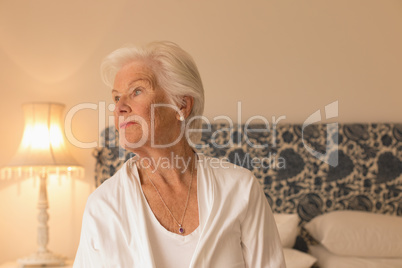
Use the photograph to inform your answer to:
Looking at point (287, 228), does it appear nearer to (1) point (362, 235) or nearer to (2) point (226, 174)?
(1) point (362, 235)

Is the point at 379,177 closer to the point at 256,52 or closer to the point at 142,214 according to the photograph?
the point at 256,52

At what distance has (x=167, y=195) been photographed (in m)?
1.55

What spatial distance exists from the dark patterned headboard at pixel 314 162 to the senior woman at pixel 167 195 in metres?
1.55

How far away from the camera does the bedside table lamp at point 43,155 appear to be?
2.99 metres

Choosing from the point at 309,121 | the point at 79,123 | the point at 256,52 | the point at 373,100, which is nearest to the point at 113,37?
the point at 79,123

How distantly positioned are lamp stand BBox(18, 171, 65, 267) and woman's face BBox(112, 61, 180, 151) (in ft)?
5.68

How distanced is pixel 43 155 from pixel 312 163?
1.75 metres

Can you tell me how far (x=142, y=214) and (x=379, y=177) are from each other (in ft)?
7.31

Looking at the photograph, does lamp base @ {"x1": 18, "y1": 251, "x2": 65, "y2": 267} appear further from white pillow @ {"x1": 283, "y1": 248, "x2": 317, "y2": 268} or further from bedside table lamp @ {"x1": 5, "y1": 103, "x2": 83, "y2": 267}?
white pillow @ {"x1": 283, "y1": 248, "x2": 317, "y2": 268}

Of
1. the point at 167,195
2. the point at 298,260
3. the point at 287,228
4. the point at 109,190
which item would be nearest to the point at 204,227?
the point at 167,195

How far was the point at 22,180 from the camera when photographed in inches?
132

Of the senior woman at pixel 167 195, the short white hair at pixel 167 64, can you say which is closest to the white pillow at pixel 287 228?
the senior woman at pixel 167 195

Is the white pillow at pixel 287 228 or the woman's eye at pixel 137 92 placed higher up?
the woman's eye at pixel 137 92

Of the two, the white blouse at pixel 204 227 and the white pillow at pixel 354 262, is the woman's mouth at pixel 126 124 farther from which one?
the white pillow at pixel 354 262
